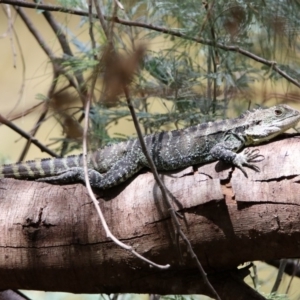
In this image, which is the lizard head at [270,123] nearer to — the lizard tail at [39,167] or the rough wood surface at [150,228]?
the rough wood surface at [150,228]

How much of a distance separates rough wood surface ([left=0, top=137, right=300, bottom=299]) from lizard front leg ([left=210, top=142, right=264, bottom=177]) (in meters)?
0.03

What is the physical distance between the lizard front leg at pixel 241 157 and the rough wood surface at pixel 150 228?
0.09 ft

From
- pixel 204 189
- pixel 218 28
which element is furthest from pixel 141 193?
pixel 218 28

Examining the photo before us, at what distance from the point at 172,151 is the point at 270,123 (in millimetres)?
554

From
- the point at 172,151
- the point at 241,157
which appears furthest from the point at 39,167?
the point at 241,157

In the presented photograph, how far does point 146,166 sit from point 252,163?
72 cm

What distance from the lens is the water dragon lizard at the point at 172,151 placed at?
2.77 metres

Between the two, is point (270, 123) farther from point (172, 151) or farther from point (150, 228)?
point (150, 228)

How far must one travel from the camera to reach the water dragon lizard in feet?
9.09

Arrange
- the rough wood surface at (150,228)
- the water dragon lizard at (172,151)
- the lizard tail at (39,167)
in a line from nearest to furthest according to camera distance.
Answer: the rough wood surface at (150,228)
the water dragon lizard at (172,151)
the lizard tail at (39,167)

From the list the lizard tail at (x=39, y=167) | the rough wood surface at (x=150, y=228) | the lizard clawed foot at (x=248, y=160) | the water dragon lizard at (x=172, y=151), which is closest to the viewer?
the rough wood surface at (x=150, y=228)

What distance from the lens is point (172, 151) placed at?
2.95m

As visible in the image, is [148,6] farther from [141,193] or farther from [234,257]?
[234,257]

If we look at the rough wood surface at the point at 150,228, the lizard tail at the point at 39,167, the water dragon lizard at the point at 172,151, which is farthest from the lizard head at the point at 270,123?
the lizard tail at the point at 39,167
